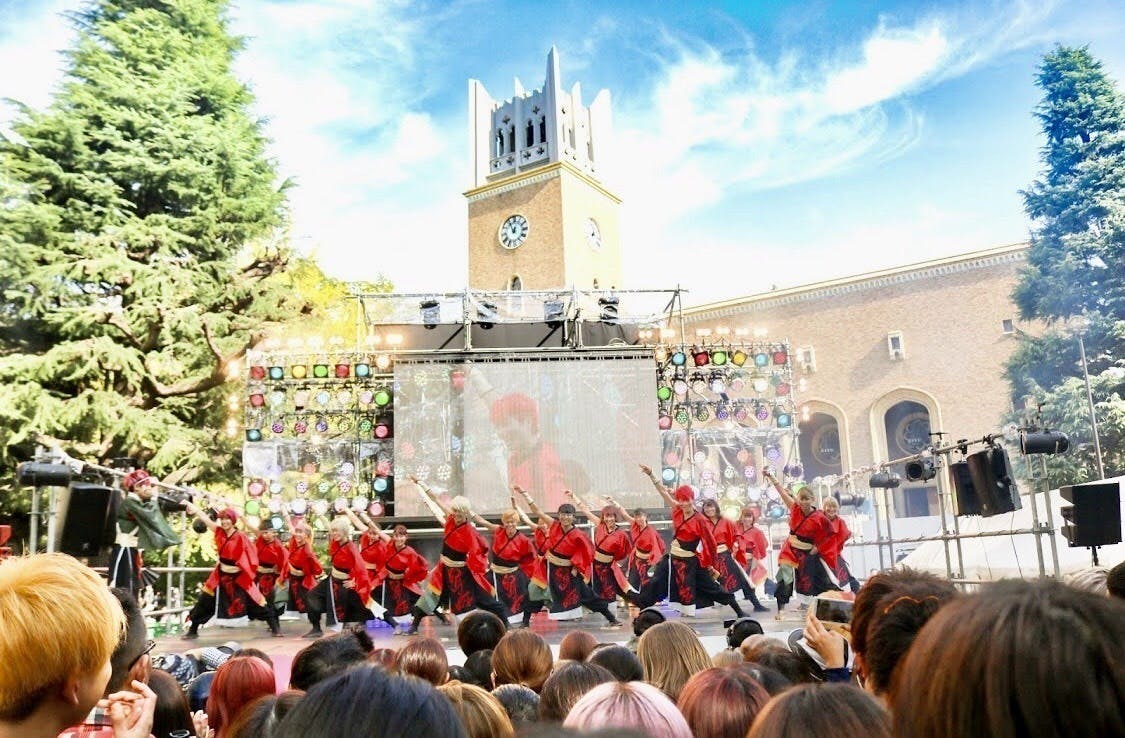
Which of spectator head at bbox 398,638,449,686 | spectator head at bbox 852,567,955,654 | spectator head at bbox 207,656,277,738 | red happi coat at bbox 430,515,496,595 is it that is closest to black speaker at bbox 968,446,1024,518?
red happi coat at bbox 430,515,496,595

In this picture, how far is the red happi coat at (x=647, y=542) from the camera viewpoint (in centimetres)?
1156

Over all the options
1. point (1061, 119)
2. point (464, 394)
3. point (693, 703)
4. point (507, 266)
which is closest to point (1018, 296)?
point (1061, 119)

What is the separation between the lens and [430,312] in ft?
55.0

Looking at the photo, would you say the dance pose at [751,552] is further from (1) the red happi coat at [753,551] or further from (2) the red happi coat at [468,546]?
(2) the red happi coat at [468,546]

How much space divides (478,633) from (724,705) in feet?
8.39

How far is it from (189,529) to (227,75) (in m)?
10.5

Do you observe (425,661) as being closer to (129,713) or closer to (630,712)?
(129,713)

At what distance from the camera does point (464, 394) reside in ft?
52.5

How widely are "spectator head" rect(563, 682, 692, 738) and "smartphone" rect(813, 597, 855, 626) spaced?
121 cm

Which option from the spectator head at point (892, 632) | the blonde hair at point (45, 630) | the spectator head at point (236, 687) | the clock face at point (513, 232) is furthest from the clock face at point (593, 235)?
the blonde hair at point (45, 630)

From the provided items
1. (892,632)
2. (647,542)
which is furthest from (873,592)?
(647,542)

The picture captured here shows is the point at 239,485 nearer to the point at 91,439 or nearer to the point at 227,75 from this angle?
the point at 91,439

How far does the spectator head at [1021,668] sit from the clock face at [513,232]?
33496 mm

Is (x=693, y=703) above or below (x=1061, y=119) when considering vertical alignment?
below
